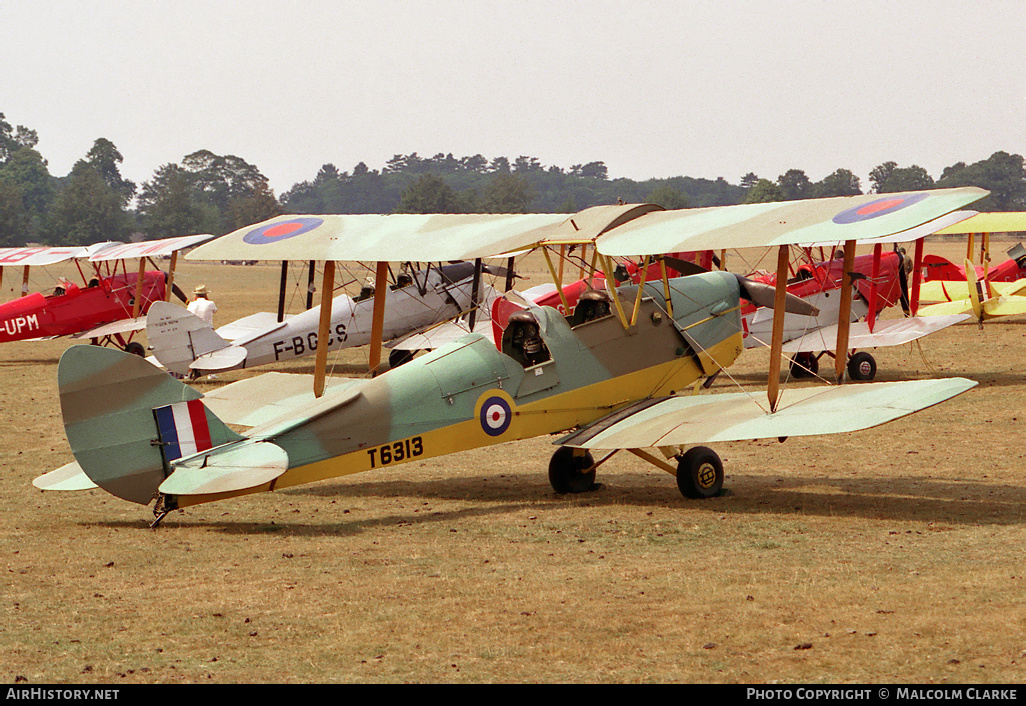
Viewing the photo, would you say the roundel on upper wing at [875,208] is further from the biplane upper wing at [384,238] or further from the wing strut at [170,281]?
the wing strut at [170,281]

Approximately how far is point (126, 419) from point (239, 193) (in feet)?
520

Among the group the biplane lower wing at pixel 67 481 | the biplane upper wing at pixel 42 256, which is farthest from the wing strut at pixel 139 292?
the biplane lower wing at pixel 67 481

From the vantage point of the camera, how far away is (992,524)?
8547 millimetres

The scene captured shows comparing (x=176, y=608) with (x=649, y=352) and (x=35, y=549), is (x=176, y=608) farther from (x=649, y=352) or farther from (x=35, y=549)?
(x=649, y=352)

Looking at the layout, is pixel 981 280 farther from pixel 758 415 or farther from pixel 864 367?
pixel 758 415

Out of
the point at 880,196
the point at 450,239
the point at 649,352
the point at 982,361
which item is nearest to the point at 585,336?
the point at 649,352

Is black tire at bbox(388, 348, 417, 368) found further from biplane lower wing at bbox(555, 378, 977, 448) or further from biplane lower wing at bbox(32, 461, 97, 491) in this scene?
biplane lower wing at bbox(32, 461, 97, 491)

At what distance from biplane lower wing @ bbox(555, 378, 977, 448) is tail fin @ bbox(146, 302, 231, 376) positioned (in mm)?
9998

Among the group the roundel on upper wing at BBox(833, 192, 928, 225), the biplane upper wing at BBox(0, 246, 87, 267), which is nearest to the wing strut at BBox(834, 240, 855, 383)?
the roundel on upper wing at BBox(833, 192, 928, 225)

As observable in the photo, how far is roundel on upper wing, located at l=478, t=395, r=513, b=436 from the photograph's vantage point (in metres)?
9.71

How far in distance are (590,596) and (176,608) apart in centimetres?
252

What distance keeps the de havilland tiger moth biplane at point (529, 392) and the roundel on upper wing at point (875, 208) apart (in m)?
0.03

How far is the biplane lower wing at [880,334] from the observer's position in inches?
642

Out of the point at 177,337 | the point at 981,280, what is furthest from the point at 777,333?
the point at 981,280
